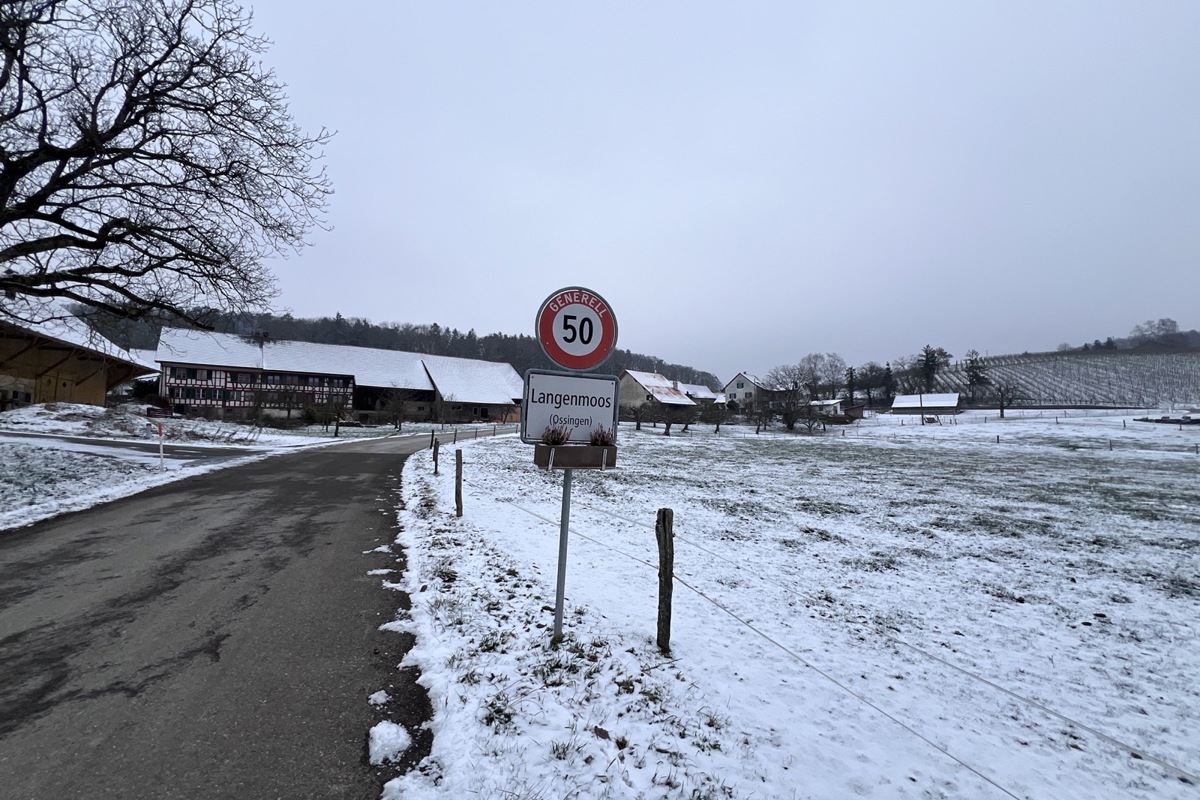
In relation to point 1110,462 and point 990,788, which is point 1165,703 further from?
point 1110,462

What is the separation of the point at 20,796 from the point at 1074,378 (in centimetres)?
14608

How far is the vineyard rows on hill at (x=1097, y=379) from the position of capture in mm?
89688

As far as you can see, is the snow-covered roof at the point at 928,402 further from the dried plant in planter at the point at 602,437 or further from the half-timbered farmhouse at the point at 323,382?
the dried plant in planter at the point at 602,437

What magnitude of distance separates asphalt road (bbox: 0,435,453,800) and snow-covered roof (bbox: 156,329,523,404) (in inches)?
1878

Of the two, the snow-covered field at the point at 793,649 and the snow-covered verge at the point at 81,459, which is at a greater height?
the snow-covered verge at the point at 81,459

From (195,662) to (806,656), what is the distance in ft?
18.2

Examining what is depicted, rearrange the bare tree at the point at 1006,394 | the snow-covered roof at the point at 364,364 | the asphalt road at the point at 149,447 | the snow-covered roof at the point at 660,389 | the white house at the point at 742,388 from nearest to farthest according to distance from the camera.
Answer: the asphalt road at the point at 149,447
the snow-covered roof at the point at 364,364
the snow-covered roof at the point at 660,389
the bare tree at the point at 1006,394
the white house at the point at 742,388

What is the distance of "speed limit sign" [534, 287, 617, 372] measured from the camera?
4.19 meters

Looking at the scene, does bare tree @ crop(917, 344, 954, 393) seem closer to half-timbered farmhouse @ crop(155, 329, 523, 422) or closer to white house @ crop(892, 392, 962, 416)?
white house @ crop(892, 392, 962, 416)

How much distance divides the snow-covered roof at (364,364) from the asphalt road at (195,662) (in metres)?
47.7

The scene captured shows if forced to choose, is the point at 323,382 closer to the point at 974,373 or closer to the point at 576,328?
the point at 576,328

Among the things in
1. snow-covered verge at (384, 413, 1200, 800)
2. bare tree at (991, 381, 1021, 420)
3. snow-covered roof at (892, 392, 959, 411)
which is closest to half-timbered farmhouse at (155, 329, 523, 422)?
snow-covered verge at (384, 413, 1200, 800)

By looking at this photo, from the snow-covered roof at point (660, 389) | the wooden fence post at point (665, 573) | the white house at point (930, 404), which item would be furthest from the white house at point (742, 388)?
the wooden fence post at point (665, 573)

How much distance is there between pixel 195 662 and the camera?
13.0 ft
